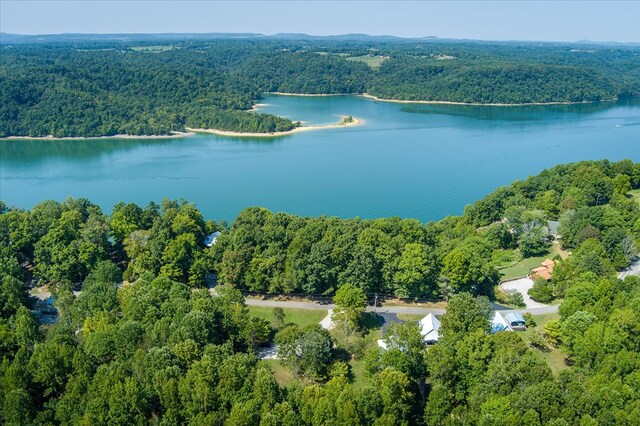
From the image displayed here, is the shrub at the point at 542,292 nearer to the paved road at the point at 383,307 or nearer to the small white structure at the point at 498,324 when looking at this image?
the paved road at the point at 383,307

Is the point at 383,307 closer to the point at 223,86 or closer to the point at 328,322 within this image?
the point at 328,322

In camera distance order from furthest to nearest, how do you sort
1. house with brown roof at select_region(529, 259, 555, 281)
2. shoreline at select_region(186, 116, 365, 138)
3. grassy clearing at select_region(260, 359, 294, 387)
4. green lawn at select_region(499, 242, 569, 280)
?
→ shoreline at select_region(186, 116, 365, 138) → green lawn at select_region(499, 242, 569, 280) → house with brown roof at select_region(529, 259, 555, 281) → grassy clearing at select_region(260, 359, 294, 387)

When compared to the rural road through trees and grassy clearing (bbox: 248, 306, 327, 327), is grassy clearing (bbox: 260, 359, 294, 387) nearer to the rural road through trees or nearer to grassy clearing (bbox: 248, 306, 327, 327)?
grassy clearing (bbox: 248, 306, 327, 327)

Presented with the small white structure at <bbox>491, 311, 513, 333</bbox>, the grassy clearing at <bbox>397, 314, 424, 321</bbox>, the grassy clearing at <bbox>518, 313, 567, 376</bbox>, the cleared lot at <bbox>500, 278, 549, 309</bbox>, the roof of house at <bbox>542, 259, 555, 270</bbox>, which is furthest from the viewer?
the roof of house at <bbox>542, 259, 555, 270</bbox>

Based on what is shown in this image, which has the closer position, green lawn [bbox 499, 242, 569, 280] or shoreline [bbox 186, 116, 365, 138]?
green lawn [bbox 499, 242, 569, 280]

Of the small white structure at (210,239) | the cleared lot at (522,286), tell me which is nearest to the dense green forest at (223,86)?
the small white structure at (210,239)

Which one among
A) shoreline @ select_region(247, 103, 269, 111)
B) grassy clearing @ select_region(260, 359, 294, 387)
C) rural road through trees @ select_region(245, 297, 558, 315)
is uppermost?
shoreline @ select_region(247, 103, 269, 111)

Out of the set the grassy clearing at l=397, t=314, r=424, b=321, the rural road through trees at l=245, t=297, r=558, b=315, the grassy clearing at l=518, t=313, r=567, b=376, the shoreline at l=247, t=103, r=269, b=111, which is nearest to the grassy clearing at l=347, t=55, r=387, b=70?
the shoreline at l=247, t=103, r=269, b=111
